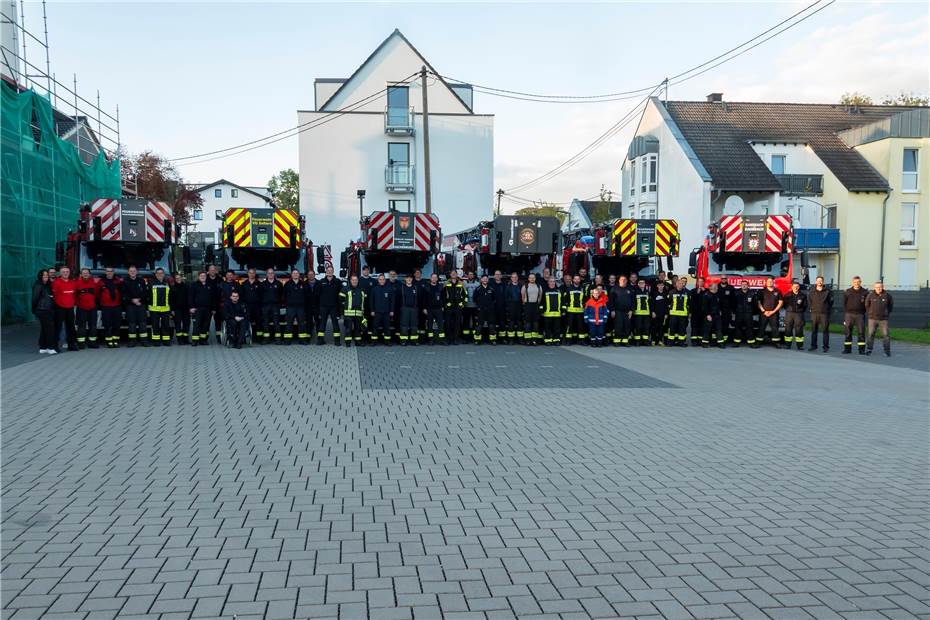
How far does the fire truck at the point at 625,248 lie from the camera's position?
1866 cm

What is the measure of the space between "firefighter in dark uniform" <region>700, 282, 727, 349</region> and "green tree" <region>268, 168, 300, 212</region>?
82671 millimetres

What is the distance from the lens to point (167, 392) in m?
10.2

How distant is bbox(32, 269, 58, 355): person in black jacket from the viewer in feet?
47.5

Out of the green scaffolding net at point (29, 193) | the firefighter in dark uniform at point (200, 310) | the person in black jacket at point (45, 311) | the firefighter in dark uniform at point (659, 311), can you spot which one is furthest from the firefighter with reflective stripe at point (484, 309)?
the green scaffolding net at point (29, 193)

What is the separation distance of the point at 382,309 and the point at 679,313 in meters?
6.96

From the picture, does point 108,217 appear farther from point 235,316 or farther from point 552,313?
point 552,313

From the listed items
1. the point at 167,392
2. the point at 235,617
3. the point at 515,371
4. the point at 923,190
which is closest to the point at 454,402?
the point at 515,371

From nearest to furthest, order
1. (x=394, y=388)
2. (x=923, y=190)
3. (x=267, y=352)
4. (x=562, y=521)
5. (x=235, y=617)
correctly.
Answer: (x=235, y=617) → (x=562, y=521) → (x=394, y=388) → (x=267, y=352) → (x=923, y=190)

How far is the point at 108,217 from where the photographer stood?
1644cm

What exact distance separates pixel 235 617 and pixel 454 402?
5.97m

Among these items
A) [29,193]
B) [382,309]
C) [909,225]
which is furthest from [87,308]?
[909,225]

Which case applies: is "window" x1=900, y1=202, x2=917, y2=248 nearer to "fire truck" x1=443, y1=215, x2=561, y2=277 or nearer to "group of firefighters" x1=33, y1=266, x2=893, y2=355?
"group of firefighters" x1=33, y1=266, x2=893, y2=355

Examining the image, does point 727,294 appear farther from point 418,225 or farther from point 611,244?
point 418,225

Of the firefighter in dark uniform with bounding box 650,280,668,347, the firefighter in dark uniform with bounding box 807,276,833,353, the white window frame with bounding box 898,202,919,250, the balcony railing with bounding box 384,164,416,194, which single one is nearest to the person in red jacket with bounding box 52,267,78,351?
the firefighter in dark uniform with bounding box 650,280,668,347
